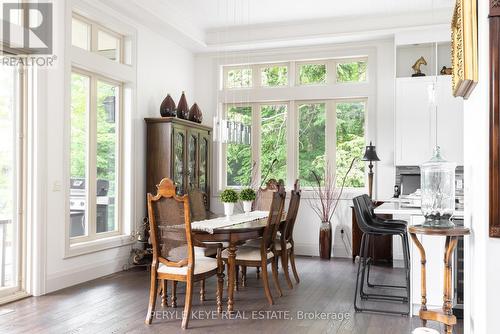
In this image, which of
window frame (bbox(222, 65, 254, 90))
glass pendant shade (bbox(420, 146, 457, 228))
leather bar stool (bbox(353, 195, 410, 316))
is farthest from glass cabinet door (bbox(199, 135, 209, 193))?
glass pendant shade (bbox(420, 146, 457, 228))

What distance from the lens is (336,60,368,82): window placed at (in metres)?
7.17

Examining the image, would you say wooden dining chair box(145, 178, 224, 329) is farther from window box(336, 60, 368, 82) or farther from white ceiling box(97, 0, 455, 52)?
window box(336, 60, 368, 82)

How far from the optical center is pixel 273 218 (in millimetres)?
4398

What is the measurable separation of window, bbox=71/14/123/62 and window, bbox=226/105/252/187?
7.67ft

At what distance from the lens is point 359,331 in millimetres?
3562

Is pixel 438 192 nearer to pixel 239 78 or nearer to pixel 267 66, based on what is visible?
pixel 267 66

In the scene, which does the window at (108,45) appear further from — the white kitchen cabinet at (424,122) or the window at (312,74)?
the white kitchen cabinet at (424,122)

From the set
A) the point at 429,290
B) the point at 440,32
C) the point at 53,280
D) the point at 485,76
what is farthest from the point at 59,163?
the point at 440,32

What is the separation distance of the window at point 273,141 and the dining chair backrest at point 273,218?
300 cm

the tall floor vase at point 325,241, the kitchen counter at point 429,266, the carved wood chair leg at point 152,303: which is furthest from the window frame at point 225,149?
the carved wood chair leg at point 152,303

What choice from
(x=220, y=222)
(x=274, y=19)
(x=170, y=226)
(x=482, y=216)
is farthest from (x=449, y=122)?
(x=482, y=216)

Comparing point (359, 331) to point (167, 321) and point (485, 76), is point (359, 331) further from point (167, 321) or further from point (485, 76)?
point (485, 76)

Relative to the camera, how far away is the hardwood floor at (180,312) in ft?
11.8

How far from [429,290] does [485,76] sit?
A: 2.33 m
